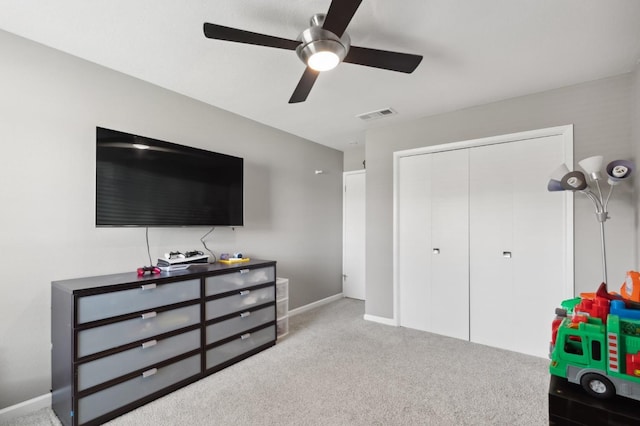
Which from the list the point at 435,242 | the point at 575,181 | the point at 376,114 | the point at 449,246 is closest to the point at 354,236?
the point at 435,242

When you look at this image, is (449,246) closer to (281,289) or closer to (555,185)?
(555,185)

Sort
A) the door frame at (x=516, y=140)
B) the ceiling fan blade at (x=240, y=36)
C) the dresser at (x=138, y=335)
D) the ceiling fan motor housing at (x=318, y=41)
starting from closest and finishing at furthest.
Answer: the ceiling fan blade at (x=240, y=36)
the ceiling fan motor housing at (x=318, y=41)
the dresser at (x=138, y=335)
the door frame at (x=516, y=140)

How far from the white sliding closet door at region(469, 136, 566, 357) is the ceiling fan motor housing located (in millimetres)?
2172

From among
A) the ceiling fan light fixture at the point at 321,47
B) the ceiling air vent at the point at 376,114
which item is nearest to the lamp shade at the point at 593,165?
the ceiling air vent at the point at 376,114

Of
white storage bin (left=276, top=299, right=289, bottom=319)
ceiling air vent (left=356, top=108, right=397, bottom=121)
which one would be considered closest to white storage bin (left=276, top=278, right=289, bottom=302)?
white storage bin (left=276, top=299, right=289, bottom=319)

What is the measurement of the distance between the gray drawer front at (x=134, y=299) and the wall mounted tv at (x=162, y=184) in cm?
53

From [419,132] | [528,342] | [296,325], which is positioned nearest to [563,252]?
[528,342]

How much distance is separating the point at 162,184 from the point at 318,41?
1.69m

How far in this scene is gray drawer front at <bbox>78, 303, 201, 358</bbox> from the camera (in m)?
1.91

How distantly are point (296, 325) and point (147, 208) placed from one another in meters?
2.19

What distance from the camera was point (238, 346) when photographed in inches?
109

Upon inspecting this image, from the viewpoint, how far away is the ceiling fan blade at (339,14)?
1.39 meters

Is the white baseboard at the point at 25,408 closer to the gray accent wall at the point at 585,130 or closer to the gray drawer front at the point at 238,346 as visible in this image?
the gray drawer front at the point at 238,346

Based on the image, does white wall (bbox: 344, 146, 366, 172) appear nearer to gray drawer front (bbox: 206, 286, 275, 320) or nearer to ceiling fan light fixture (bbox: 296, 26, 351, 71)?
gray drawer front (bbox: 206, 286, 275, 320)
